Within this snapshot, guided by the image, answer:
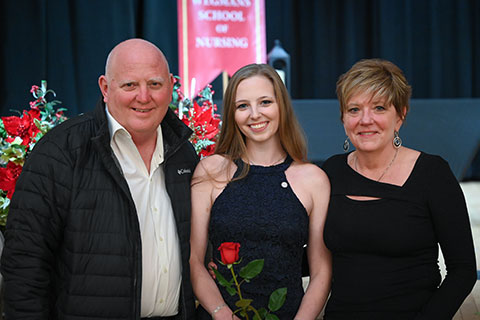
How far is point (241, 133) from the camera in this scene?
6.00 ft

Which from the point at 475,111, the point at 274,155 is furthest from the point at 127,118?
the point at 475,111

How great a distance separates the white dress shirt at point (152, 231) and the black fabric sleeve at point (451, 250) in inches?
28.5

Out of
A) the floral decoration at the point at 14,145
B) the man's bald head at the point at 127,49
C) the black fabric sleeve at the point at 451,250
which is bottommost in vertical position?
the black fabric sleeve at the point at 451,250

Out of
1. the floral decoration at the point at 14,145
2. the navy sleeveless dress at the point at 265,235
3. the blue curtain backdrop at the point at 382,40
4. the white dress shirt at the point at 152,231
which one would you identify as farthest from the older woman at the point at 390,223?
the blue curtain backdrop at the point at 382,40

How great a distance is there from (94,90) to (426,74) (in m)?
4.28

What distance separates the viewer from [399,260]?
1.53 m

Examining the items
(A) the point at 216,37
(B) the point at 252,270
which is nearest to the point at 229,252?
(B) the point at 252,270

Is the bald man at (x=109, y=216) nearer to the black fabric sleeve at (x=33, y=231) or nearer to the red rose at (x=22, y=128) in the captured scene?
the black fabric sleeve at (x=33, y=231)

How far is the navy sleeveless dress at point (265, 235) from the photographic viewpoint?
1.66 m

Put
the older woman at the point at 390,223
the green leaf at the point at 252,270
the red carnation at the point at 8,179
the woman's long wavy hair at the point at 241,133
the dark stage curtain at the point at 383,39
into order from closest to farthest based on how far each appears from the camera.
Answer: the green leaf at the point at 252,270, the older woman at the point at 390,223, the red carnation at the point at 8,179, the woman's long wavy hair at the point at 241,133, the dark stage curtain at the point at 383,39

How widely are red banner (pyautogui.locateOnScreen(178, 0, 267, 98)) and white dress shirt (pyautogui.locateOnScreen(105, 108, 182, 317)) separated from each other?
3216mm

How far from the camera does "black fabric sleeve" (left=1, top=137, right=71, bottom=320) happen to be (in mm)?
1380

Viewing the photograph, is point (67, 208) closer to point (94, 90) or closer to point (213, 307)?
Result: point (213, 307)

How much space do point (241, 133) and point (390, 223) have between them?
1.94 ft
